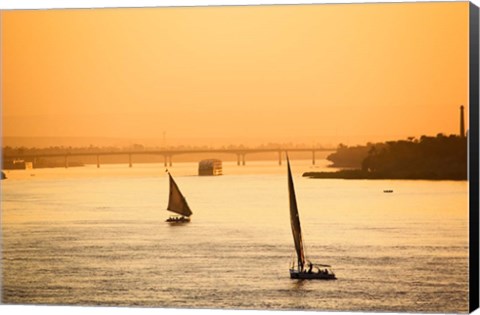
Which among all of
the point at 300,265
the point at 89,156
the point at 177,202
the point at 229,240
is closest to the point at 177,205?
the point at 177,202

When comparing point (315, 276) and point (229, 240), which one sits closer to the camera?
point (315, 276)

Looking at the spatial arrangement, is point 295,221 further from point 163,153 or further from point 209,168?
point 163,153

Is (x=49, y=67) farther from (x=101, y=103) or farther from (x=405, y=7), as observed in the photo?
(x=405, y=7)

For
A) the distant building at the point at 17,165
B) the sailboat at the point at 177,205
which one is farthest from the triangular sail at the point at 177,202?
the distant building at the point at 17,165

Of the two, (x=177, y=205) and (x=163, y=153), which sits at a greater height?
(x=163, y=153)

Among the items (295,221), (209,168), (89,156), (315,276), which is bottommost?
(315,276)

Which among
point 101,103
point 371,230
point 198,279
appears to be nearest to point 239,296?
point 198,279

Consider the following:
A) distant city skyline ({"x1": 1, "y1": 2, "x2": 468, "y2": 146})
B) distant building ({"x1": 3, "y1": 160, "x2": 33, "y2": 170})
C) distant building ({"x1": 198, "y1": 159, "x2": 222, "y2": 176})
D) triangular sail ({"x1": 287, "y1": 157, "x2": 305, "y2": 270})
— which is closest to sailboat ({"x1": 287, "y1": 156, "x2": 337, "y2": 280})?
triangular sail ({"x1": 287, "y1": 157, "x2": 305, "y2": 270})

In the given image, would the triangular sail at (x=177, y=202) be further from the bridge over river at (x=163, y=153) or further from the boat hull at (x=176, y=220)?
the bridge over river at (x=163, y=153)
